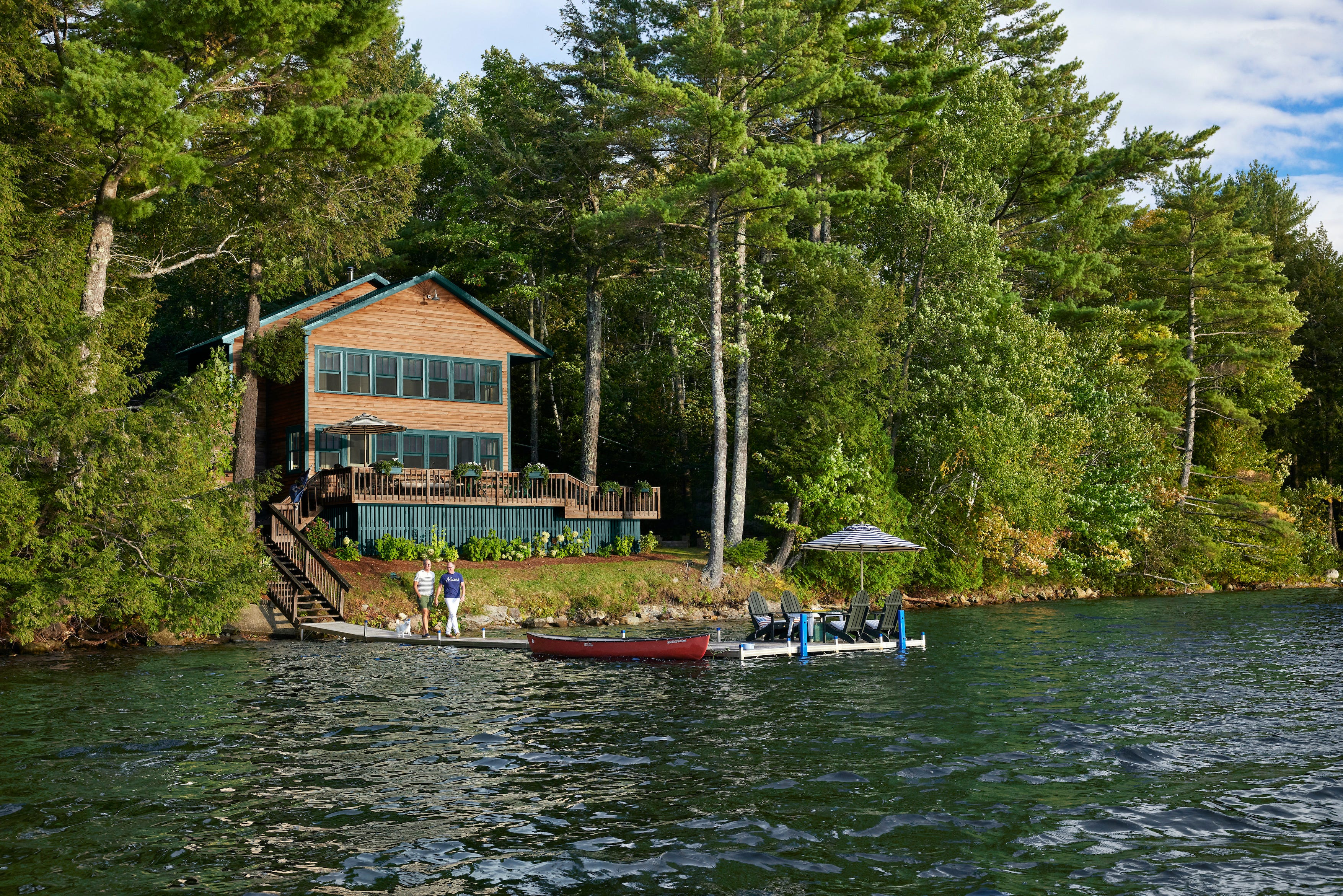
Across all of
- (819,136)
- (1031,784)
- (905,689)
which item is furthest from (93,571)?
(819,136)

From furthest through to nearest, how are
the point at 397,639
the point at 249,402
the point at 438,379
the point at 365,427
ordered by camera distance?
the point at 438,379, the point at 365,427, the point at 249,402, the point at 397,639

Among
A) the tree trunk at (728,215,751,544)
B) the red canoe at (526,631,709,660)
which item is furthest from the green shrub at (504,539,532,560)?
the red canoe at (526,631,709,660)

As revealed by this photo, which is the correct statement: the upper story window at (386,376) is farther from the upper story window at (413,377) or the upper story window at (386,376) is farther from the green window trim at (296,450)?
the green window trim at (296,450)

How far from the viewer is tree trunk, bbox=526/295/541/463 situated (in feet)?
154

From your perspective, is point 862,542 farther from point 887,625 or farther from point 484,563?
point 484,563

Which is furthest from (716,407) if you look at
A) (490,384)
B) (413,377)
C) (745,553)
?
(413,377)

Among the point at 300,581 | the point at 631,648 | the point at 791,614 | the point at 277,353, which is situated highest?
the point at 277,353

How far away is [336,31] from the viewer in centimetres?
2753

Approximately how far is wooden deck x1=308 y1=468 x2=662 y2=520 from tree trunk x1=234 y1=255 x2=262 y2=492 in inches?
87.2

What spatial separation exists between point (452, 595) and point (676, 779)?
16.0 meters

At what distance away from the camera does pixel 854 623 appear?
25094 millimetres

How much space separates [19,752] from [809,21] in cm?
3113

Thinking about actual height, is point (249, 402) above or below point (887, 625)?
above

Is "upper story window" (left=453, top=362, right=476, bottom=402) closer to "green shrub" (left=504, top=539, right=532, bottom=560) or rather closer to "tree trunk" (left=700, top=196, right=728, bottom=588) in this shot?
"green shrub" (left=504, top=539, right=532, bottom=560)
